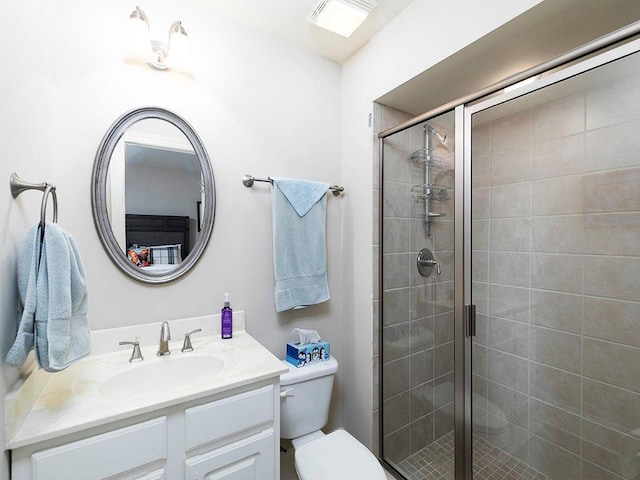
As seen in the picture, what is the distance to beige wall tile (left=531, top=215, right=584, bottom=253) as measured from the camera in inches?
51.3

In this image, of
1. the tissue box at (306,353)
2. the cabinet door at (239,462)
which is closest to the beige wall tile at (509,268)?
the tissue box at (306,353)

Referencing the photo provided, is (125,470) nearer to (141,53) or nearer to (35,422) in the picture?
(35,422)

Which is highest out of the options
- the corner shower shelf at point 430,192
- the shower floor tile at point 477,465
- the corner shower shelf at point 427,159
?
the corner shower shelf at point 427,159

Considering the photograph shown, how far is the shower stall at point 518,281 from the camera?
1.18 meters

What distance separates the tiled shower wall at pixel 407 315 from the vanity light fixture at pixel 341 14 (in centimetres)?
46

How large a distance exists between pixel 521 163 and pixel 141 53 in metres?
1.80

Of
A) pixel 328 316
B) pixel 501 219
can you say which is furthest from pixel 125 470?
pixel 501 219

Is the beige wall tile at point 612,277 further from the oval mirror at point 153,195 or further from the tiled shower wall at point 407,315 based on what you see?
the oval mirror at point 153,195

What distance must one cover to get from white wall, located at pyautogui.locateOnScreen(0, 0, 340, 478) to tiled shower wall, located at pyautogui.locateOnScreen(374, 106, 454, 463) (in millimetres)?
337

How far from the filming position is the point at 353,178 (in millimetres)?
1860

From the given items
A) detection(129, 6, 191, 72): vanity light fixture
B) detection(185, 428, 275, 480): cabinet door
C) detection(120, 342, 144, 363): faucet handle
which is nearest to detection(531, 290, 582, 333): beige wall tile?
detection(185, 428, 275, 480): cabinet door

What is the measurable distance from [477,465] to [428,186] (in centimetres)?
136

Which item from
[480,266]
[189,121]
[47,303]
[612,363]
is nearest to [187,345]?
[47,303]

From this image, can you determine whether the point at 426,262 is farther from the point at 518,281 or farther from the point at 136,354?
the point at 136,354
